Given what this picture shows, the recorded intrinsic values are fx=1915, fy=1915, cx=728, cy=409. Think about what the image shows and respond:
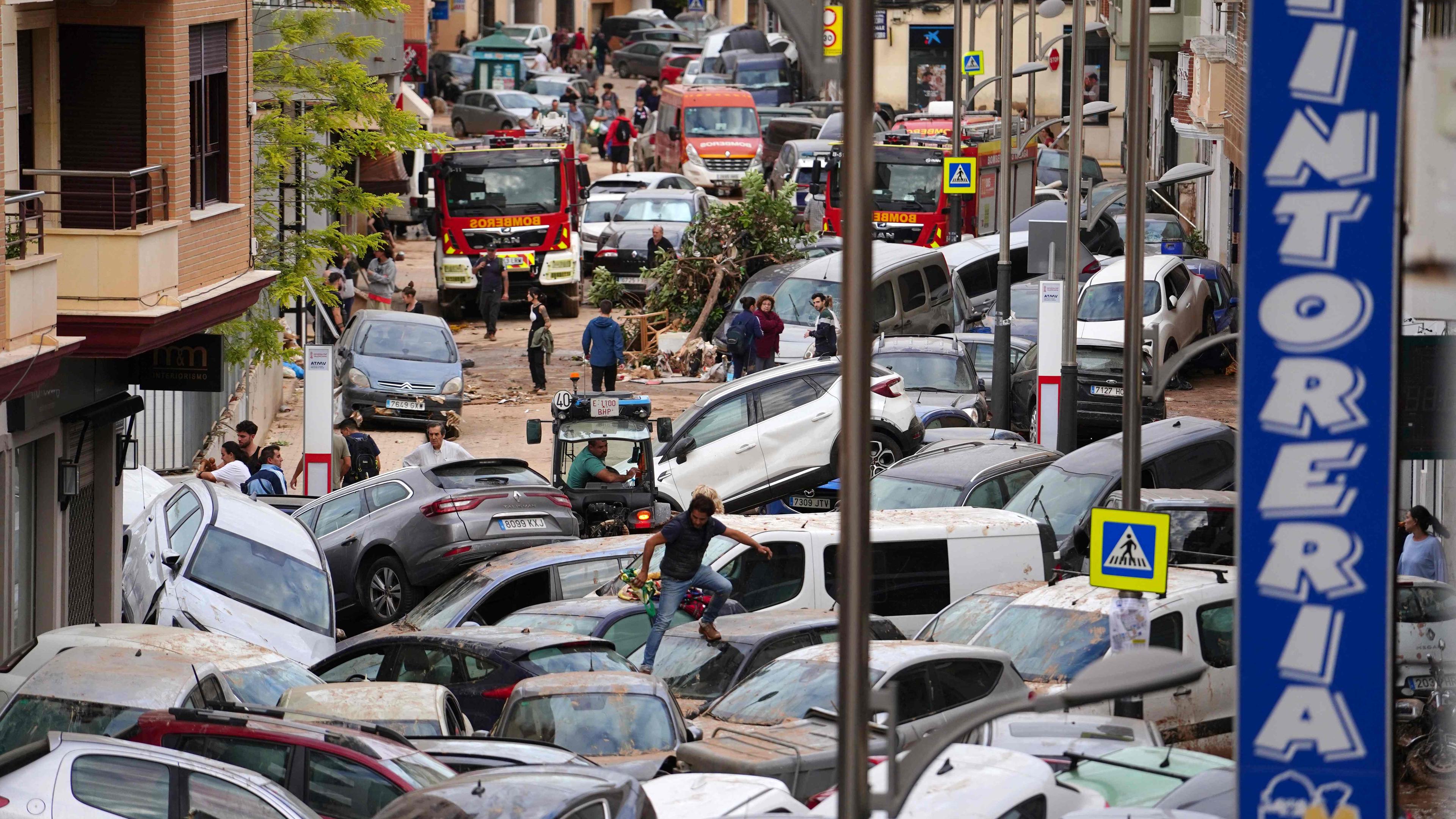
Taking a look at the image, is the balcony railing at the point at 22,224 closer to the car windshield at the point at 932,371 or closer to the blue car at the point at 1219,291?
the car windshield at the point at 932,371

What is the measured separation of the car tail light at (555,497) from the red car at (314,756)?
7.95 m

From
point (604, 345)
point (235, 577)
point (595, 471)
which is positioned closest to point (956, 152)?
point (604, 345)

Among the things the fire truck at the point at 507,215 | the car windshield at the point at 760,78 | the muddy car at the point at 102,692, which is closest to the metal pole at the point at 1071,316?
the muddy car at the point at 102,692

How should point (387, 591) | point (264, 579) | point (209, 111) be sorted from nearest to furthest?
point (264, 579), point (387, 591), point (209, 111)

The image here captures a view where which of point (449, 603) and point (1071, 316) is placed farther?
point (1071, 316)

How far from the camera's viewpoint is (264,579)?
15383 mm

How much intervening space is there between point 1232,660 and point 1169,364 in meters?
2.49

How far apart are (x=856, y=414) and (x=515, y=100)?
5643 centimetres

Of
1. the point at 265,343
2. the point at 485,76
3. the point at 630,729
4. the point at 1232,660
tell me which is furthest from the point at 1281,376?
the point at 485,76

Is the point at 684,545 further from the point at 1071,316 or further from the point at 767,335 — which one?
the point at 767,335

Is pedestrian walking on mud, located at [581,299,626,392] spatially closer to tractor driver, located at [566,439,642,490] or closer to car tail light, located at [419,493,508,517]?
tractor driver, located at [566,439,642,490]

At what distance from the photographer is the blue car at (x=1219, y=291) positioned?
29969 mm

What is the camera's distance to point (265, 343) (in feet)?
77.9

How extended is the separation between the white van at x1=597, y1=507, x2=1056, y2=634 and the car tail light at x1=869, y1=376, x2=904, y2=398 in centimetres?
528
